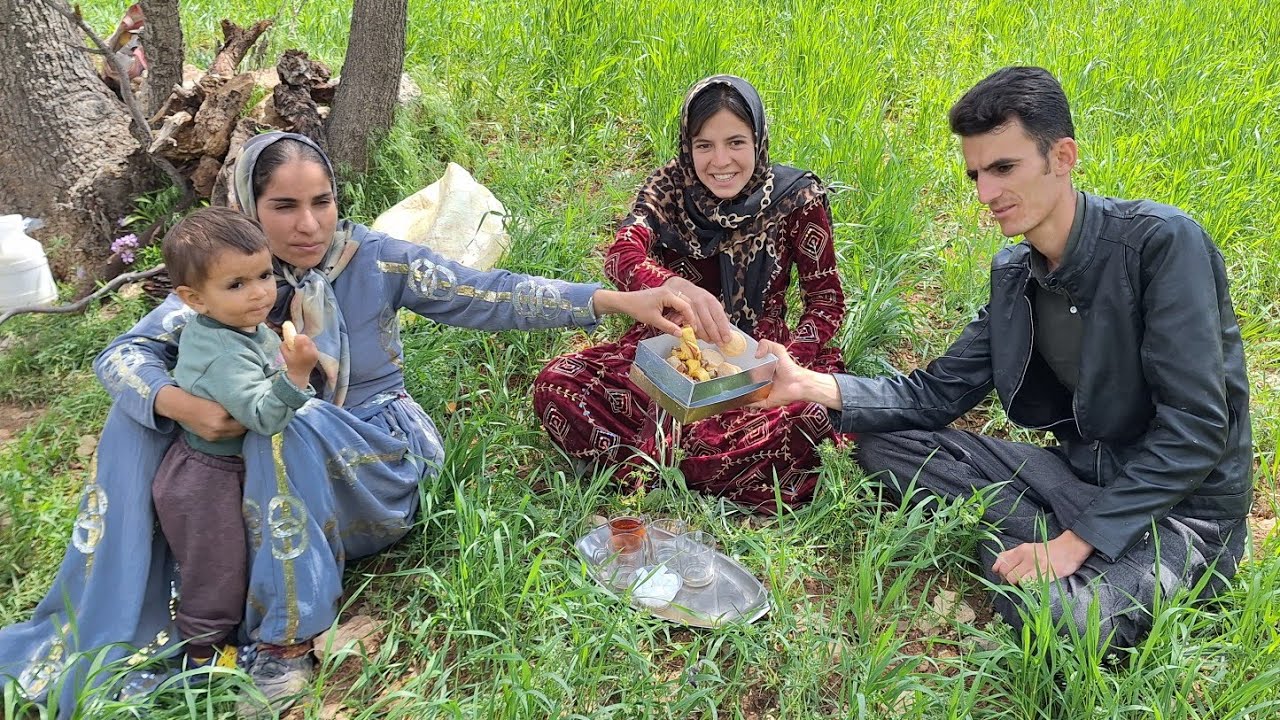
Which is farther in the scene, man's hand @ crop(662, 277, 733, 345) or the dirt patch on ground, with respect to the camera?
the dirt patch on ground

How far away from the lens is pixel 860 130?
14.6 feet

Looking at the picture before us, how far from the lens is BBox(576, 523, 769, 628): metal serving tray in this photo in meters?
2.53

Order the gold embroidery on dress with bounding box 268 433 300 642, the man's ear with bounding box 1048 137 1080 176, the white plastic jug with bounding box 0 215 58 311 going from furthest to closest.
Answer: the white plastic jug with bounding box 0 215 58 311, the man's ear with bounding box 1048 137 1080 176, the gold embroidery on dress with bounding box 268 433 300 642

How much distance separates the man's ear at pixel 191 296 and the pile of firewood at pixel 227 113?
187 centimetres

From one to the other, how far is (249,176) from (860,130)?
9.36 feet

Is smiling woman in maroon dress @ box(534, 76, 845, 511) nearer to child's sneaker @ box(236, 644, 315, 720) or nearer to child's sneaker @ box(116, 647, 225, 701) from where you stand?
child's sneaker @ box(236, 644, 315, 720)

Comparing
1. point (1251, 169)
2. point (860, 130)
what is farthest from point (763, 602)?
point (1251, 169)

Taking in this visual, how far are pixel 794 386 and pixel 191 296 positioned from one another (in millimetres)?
1644

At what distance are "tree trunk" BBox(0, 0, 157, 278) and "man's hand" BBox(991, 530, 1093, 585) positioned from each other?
152 inches

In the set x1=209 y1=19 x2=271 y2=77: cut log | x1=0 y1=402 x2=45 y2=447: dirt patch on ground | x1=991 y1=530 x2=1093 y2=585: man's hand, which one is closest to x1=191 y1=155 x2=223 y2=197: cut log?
x1=209 y1=19 x2=271 y2=77: cut log

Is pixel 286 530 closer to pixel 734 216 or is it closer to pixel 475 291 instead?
pixel 475 291

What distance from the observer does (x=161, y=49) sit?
4.49m

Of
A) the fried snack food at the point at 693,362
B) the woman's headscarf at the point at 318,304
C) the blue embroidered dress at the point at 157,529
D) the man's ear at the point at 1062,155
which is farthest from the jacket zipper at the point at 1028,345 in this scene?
the woman's headscarf at the point at 318,304

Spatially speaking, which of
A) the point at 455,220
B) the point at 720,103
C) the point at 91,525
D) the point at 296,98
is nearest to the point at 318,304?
the point at 91,525
